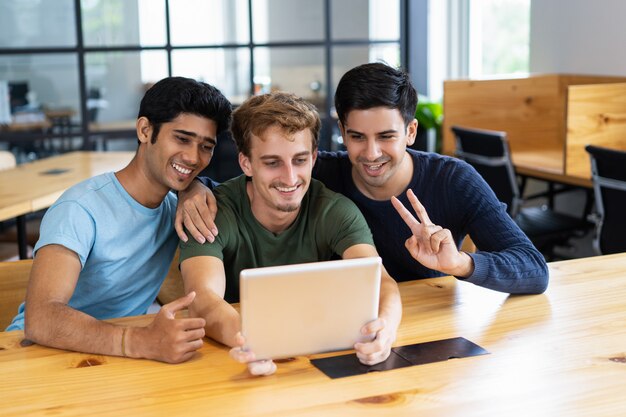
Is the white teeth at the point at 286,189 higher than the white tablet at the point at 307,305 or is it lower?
higher

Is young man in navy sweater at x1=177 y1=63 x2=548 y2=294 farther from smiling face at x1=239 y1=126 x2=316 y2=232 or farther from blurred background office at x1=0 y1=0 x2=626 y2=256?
blurred background office at x1=0 y1=0 x2=626 y2=256

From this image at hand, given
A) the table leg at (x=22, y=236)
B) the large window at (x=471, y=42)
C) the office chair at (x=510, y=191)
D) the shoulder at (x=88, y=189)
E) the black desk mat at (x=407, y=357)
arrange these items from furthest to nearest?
1. the large window at (x=471, y=42)
2. the office chair at (x=510, y=191)
3. the table leg at (x=22, y=236)
4. the shoulder at (x=88, y=189)
5. the black desk mat at (x=407, y=357)

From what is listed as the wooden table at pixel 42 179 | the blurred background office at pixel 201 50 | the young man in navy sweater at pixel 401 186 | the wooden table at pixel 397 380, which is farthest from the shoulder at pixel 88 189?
the blurred background office at pixel 201 50

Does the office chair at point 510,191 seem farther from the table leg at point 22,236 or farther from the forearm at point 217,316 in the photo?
the forearm at point 217,316

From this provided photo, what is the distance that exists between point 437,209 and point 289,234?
1.35ft

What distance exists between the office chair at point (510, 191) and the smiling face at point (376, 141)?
6.10ft

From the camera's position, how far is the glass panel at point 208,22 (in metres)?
5.11

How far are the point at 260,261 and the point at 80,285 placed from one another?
421mm

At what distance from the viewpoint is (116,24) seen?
5062mm

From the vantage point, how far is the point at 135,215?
1.86 m

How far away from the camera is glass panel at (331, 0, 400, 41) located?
5.42 metres

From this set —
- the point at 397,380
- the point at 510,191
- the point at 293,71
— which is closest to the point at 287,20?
the point at 293,71

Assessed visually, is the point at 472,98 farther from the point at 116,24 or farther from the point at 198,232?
the point at 198,232

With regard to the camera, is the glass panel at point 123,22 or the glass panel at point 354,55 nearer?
the glass panel at point 123,22
